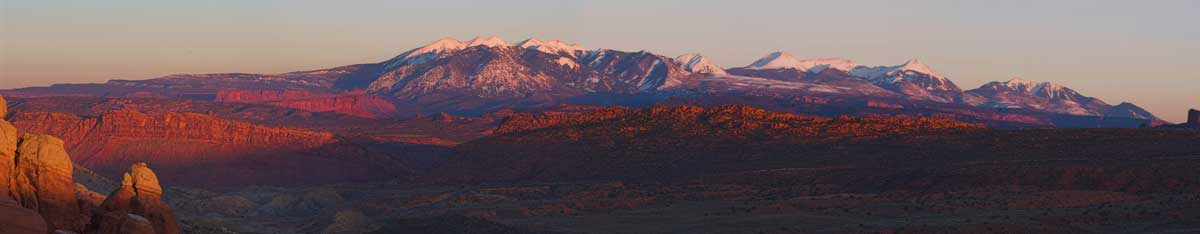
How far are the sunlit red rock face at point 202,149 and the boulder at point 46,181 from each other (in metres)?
81.4

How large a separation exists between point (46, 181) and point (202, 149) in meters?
95.3

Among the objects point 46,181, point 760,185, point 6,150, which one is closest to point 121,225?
point 46,181

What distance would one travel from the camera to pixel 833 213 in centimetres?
6481

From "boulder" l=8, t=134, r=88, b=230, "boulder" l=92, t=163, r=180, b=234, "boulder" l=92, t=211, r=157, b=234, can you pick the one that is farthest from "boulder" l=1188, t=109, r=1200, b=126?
"boulder" l=92, t=211, r=157, b=234

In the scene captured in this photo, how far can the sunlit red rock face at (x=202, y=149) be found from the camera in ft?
390

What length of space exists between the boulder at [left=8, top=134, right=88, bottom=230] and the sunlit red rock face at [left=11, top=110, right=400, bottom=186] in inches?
3205

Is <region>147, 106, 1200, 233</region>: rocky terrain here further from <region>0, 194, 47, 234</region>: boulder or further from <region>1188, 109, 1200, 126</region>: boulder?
<region>0, 194, 47, 234</region>: boulder

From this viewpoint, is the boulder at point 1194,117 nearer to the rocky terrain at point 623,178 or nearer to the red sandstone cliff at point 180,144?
the rocky terrain at point 623,178

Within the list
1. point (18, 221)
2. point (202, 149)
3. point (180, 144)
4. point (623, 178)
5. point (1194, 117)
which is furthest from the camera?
point (180, 144)

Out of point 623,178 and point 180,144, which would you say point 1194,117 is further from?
point 180,144

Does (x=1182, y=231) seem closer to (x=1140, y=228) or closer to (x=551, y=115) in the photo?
(x=1140, y=228)

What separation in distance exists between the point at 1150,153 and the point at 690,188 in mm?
24589

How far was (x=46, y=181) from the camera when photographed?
32.5 m

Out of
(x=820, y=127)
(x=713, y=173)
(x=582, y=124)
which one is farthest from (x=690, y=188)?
(x=582, y=124)
